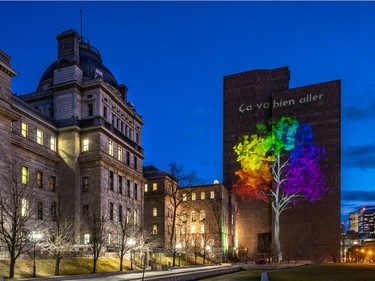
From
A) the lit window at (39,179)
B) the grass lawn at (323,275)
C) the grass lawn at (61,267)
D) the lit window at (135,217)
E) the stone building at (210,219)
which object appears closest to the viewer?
the grass lawn at (61,267)

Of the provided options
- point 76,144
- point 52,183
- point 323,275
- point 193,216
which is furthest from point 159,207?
point 323,275

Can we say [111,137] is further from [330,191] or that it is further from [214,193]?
[330,191]

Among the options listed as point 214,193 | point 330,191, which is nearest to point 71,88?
point 214,193

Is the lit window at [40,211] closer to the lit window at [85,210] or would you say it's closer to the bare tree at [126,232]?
the lit window at [85,210]

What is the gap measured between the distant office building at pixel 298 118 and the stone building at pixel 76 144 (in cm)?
3986

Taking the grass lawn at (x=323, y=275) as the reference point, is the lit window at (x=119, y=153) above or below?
above

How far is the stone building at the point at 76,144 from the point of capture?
2126 inches

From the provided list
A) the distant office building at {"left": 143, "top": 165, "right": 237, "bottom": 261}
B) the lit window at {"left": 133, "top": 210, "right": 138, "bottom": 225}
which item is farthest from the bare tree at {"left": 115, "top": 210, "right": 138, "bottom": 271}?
the distant office building at {"left": 143, "top": 165, "right": 237, "bottom": 261}

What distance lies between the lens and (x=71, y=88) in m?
60.2

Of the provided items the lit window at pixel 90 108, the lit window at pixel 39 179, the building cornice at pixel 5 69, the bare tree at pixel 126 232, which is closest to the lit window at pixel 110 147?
the lit window at pixel 90 108

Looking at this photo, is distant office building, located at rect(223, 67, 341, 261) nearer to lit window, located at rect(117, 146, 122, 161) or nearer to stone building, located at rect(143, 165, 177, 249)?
stone building, located at rect(143, 165, 177, 249)

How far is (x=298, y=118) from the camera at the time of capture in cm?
9469

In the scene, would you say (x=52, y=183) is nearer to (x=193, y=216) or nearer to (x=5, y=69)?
(x=5, y=69)

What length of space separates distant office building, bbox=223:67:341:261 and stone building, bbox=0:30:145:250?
39857 mm
